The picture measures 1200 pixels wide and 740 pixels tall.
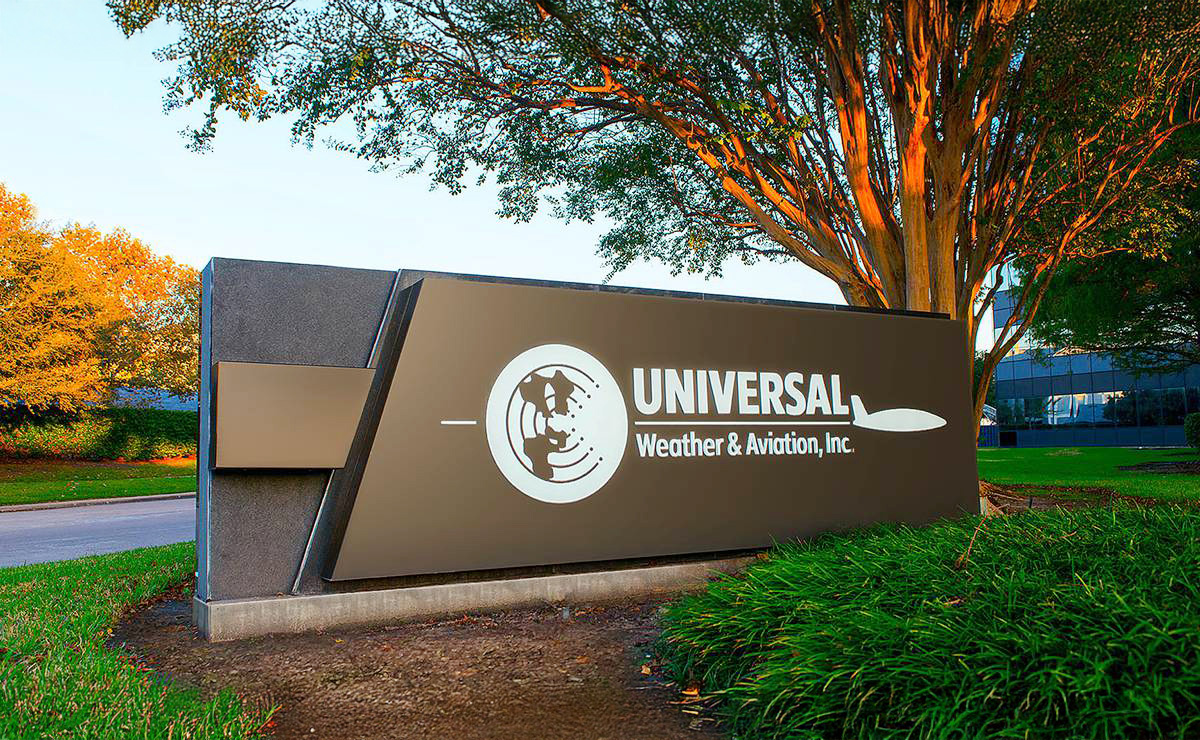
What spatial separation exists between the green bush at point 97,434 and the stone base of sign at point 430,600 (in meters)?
31.3

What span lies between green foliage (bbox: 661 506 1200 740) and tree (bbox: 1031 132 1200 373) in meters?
12.1

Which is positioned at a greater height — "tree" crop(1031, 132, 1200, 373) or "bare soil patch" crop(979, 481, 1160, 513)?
"tree" crop(1031, 132, 1200, 373)

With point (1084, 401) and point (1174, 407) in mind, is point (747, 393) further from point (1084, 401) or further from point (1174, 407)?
point (1084, 401)

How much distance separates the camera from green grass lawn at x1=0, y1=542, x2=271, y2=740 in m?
3.35

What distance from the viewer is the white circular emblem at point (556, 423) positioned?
20.2ft

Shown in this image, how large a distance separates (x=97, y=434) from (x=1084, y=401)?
164 ft

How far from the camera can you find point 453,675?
176 inches

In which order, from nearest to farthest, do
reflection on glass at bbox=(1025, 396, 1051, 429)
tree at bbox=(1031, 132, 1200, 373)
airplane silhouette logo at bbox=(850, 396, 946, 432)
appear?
airplane silhouette logo at bbox=(850, 396, 946, 432) → tree at bbox=(1031, 132, 1200, 373) → reflection on glass at bbox=(1025, 396, 1051, 429)

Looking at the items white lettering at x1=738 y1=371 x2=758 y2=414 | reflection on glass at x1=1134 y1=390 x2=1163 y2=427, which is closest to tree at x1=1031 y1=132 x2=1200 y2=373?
white lettering at x1=738 y1=371 x2=758 y2=414

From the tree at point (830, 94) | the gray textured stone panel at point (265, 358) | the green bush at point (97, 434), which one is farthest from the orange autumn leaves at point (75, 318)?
the gray textured stone panel at point (265, 358)

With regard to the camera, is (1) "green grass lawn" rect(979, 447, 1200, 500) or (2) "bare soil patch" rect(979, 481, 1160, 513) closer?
(2) "bare soil patch" rect(979, 481, 1160, 513)

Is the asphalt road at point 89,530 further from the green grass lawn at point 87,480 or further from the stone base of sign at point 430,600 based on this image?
the stone base of sign at point 430,600

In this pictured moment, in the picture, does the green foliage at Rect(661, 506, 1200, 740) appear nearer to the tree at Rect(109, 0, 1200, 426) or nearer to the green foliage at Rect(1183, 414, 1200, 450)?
the tree at Rect(109, 0, 1200, 426)

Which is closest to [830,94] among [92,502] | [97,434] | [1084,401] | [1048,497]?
[1048,497]
